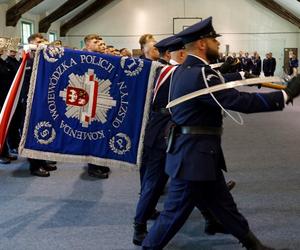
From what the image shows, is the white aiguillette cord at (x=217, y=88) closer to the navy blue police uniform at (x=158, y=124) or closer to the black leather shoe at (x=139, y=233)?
the navy blue police uniform at (x=158, y=124)

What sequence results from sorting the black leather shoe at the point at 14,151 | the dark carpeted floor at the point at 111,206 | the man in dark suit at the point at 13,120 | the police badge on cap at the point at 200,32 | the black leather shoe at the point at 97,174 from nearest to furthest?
the police badge on cap at the point at 200,32 → the dark carpeted floor at the point at 111,206 → the black leather shoe at the point at 97,174 → the man in dark suit at the point at 13,120 → the black leather shoe at the point at 14,151

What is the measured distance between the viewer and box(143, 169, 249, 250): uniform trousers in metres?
2.47

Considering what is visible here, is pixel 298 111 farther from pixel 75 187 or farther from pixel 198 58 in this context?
pixel 198 58

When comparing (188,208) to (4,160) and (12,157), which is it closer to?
(4,160)

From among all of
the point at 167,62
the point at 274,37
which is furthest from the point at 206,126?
the point at 274,37

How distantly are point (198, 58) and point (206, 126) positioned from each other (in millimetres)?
344

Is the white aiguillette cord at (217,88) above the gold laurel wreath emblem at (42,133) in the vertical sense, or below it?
above

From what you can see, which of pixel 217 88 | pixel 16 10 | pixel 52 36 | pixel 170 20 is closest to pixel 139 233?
pixel 217 88

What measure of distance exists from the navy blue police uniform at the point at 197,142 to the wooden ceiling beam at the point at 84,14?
747 inches

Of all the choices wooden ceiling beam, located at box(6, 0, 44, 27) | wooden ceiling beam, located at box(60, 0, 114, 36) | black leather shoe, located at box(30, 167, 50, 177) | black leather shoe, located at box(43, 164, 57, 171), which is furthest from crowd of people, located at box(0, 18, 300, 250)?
wooden ceiling beam, located at box(60, 0, 114, 36)

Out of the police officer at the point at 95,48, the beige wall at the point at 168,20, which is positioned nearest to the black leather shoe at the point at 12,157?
the police officer at the point at 95,48

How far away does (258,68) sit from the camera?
2067 cm

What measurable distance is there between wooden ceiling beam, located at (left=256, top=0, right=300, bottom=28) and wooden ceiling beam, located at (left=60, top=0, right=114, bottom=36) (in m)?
6.85

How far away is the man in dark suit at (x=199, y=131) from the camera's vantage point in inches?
88.8
